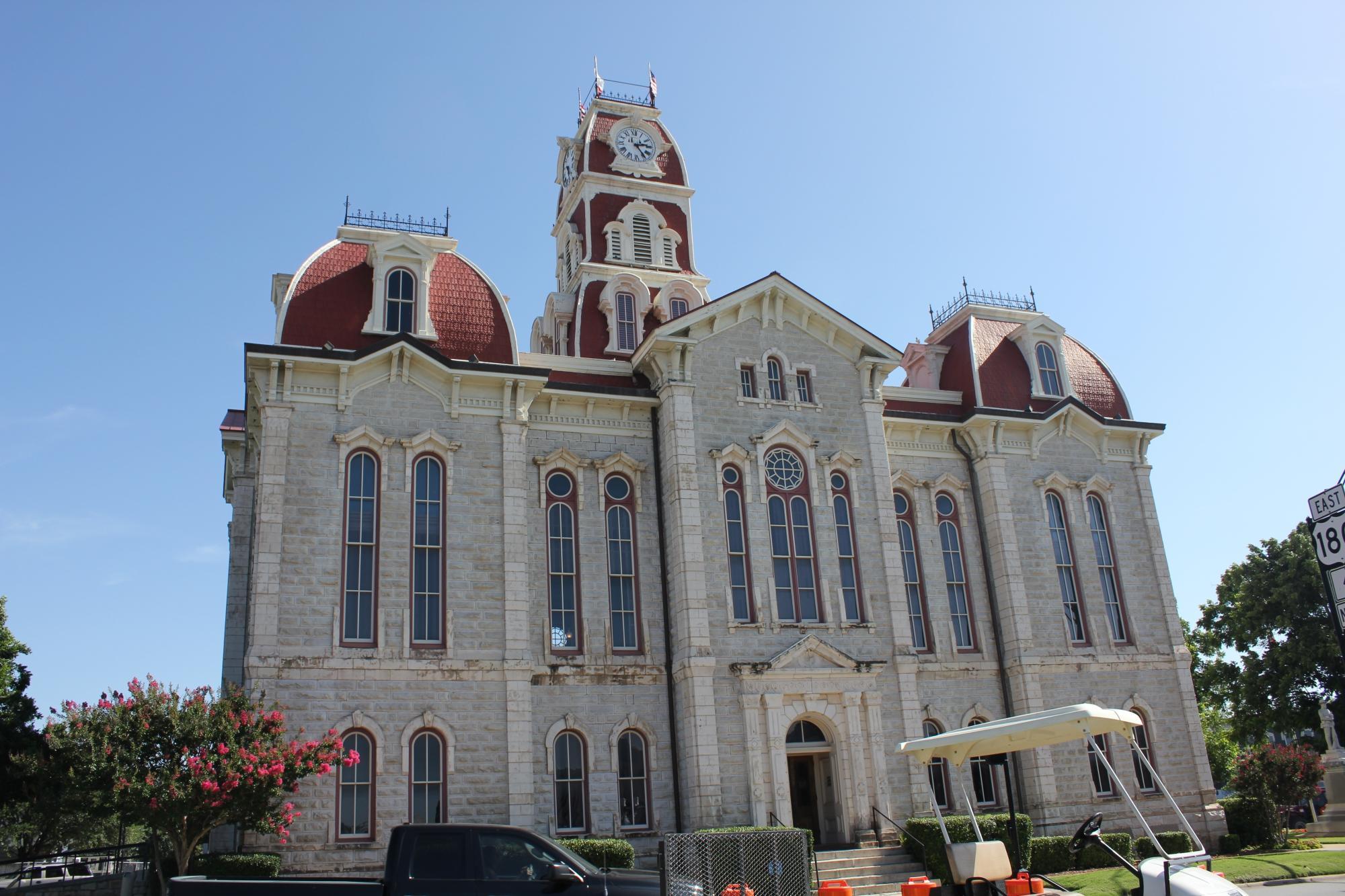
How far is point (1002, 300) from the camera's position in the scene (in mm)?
34469

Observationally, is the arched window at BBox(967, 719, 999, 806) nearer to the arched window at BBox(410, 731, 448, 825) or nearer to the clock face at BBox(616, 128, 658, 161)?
the arched window at BBox(410, 731, 448, 825)

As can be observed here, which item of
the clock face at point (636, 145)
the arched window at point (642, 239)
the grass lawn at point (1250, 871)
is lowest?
the grass lawn at point (1250, 871)

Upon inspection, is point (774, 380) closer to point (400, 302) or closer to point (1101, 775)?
point (400, 302)

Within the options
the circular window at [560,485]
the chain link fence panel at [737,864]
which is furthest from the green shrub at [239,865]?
the chain link fence panel at [737,864]

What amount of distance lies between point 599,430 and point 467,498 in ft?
13.5

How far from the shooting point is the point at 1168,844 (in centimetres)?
2619

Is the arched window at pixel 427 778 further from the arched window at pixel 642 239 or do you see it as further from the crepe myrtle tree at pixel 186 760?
the arched window at pixel 642 239

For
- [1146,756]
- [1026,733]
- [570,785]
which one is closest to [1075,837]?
[1026,733]

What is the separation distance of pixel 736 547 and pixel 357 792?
1053 centimetres

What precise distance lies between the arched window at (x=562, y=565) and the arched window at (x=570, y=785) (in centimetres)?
216

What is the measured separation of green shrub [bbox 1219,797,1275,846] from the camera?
92.3 feet

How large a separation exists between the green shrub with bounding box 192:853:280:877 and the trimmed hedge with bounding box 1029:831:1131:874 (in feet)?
53.8

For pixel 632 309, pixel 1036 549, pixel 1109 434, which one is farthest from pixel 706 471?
pixel 1109 434

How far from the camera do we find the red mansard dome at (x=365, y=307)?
82.6ft
